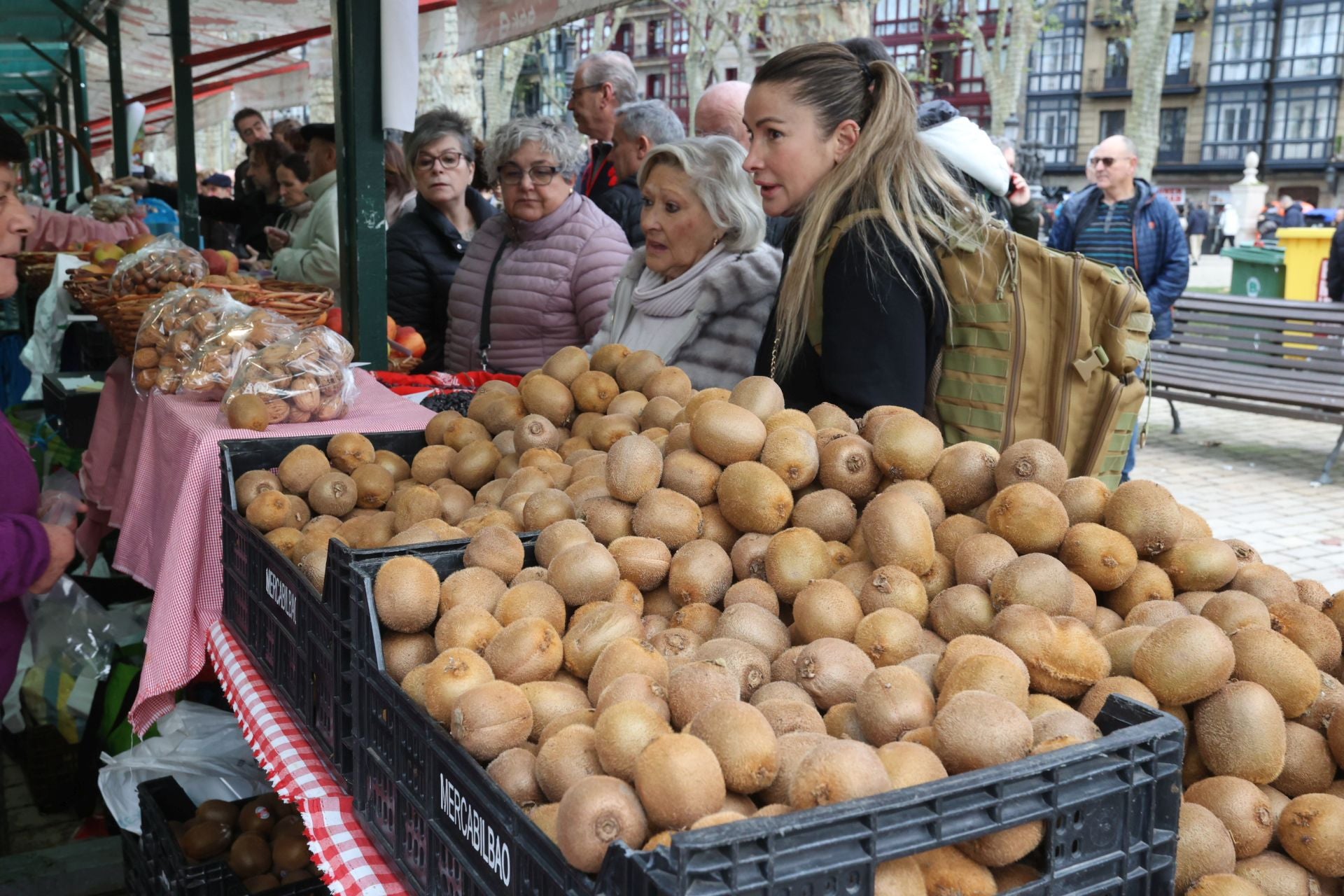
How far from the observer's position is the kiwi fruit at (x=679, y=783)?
1043 mm

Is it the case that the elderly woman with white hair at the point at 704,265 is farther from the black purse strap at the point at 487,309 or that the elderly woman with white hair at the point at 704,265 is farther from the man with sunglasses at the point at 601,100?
the man with sunglasses at the point at 601,100

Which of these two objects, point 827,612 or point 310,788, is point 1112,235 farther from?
point 310,788

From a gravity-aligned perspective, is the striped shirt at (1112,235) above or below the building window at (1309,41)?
below

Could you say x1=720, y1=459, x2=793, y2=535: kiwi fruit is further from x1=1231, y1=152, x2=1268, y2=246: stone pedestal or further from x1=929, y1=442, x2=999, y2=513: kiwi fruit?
x1=1231, y1=152, x2=1268, y2=246: stone pedestal

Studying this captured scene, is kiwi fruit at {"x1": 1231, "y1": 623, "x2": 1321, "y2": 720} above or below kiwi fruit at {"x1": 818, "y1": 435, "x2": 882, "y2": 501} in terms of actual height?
below

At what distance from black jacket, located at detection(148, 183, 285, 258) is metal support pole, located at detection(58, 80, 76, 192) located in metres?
6.38

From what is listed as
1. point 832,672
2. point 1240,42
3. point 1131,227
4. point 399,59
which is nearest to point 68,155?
point 399,59

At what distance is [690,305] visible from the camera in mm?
3635

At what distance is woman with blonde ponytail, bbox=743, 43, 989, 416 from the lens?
2648mm

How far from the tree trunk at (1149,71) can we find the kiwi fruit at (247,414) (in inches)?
1167

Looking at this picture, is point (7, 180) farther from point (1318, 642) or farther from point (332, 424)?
point (1318, 642)

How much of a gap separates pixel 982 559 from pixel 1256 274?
13673 millimetres

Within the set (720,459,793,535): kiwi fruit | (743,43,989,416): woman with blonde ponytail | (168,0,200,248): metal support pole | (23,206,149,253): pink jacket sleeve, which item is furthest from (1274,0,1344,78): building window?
(720,459,793,535): kiwi fruit

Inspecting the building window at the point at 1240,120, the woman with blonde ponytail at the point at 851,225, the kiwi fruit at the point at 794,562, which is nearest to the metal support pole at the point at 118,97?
the woman with blonde ponytail at the point at 851,225
